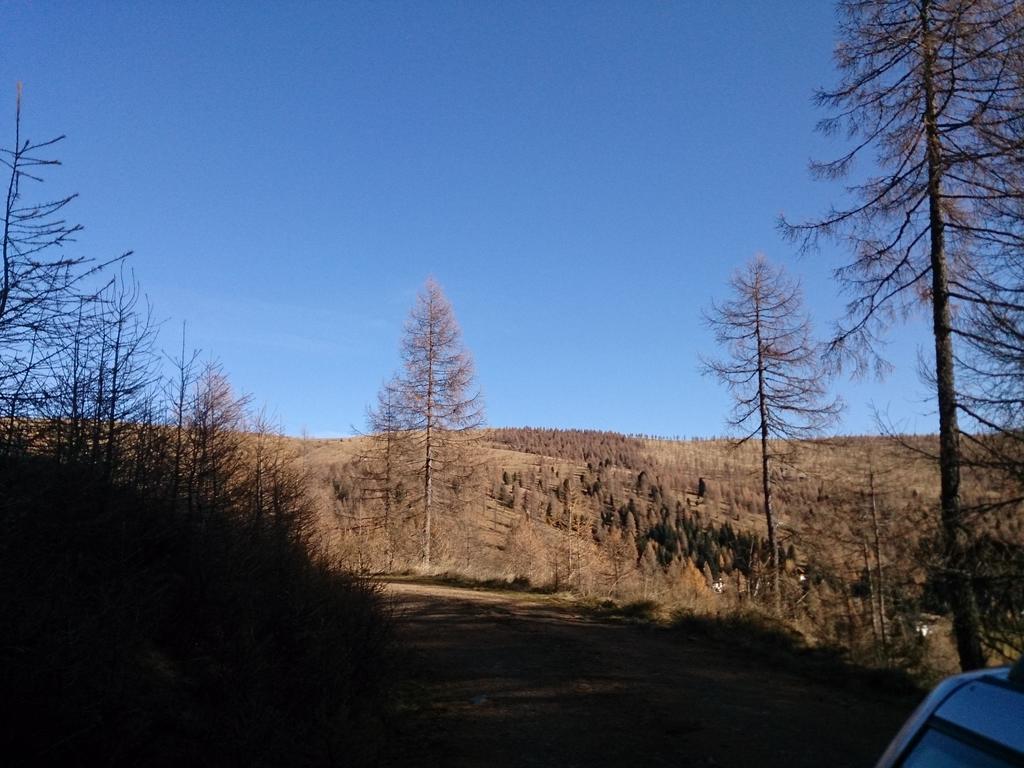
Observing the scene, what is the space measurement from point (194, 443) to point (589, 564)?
18533 millimetres

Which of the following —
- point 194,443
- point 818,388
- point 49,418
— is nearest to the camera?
point 49,418

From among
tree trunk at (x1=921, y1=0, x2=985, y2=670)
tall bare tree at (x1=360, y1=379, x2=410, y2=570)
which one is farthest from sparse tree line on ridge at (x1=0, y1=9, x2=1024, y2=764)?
tall bare tree at (x1=360, y1=379, x2=410, y2=570)

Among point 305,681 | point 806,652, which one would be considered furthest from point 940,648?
point 305,681

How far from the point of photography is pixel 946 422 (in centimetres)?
1063

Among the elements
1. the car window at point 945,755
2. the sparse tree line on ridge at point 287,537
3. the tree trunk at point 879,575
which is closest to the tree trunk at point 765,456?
the sparse tree line on ridge at point 287,537

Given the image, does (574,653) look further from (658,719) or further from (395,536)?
A: (395,536)

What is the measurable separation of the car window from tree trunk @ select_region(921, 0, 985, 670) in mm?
8537

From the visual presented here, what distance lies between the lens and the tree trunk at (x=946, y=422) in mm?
9617

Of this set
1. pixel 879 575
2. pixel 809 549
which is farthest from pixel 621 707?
pixel 809 549

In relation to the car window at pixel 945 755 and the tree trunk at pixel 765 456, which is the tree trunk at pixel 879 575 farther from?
the car window at pixel 945 755

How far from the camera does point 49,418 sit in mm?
7480

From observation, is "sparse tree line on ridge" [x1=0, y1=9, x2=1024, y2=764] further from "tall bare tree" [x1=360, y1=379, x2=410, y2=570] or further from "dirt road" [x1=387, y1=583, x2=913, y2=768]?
"tall bare tree" [x1=360, y1=379, x2=410, y2=570]

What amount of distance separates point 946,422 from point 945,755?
33.5ft

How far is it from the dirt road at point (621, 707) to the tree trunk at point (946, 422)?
181 cm
